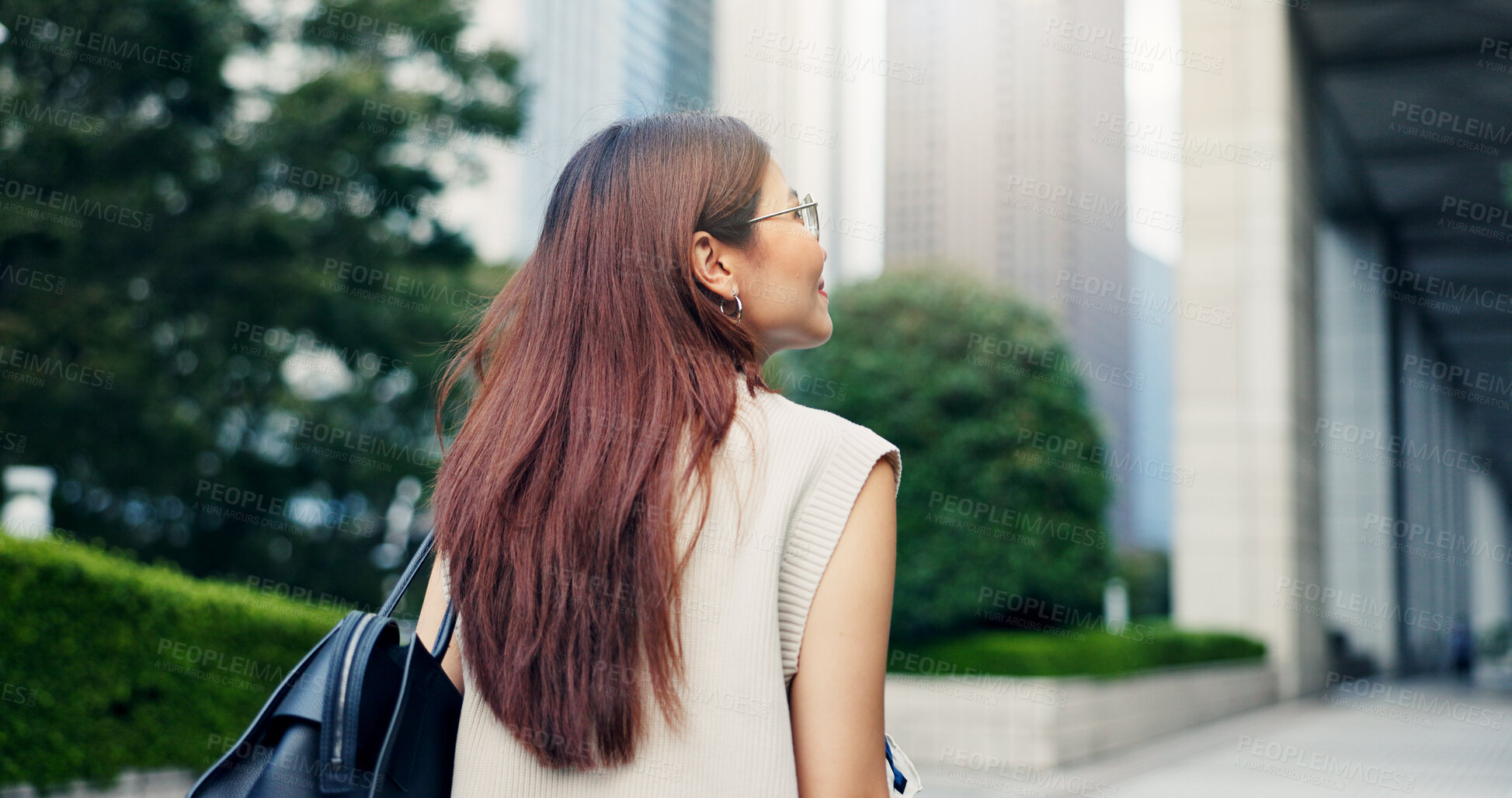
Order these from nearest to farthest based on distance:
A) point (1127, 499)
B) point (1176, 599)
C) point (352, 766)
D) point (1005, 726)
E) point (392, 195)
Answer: point (352, 766)
point (1005, 726)
point (392, 195)
point (1176, 599)
point (1127, 499)

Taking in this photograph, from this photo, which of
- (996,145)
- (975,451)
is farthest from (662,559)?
(996,145)

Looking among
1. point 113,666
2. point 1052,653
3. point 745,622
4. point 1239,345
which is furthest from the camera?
point 1239,345

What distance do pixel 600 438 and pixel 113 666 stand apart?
5026 mm

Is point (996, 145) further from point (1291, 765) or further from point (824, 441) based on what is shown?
point (824, 441)

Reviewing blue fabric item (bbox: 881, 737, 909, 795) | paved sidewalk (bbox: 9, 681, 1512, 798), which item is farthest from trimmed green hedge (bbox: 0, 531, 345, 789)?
blue fabric item (bbox: 881, 737, 909, 795)

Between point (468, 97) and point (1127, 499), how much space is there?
9018 cm

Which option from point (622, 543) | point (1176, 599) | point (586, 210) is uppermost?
point (586, 210)

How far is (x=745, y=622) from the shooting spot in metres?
1.17

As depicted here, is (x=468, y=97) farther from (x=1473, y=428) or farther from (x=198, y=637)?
(x=1473, y=428)

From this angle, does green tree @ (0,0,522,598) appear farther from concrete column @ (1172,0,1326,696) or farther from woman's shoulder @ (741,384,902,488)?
woman's shoulder @ (741,384,902,488)

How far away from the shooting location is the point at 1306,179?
18344 mm

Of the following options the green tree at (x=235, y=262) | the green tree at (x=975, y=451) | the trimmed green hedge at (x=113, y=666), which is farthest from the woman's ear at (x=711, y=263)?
the green tree at (x=975, y=451)

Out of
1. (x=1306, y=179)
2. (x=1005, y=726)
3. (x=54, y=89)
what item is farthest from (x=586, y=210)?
(x=1306, y=179)

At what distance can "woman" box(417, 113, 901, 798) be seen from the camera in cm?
116
